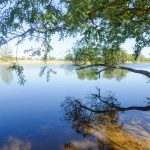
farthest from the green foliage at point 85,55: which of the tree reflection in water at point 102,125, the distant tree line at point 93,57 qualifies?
the tree reflection in water at point 102,125

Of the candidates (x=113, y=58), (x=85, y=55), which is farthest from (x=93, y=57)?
(x=113, y=58)

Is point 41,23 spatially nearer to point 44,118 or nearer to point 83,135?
point 83,135

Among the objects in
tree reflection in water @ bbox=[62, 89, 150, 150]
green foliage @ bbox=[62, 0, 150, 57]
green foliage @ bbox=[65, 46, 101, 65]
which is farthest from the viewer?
green foliage @ bbox=[65, 46, 101, 65]

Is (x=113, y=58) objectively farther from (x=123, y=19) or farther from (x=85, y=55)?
(x=123, y=19)

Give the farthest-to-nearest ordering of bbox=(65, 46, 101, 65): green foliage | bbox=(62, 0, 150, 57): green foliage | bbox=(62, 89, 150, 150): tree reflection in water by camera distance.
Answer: bbox=(65, 46, 101, 65): green foliage < bbox=(62, 89, 150, 150): tree reflection in water < bbox=(62, 0, 150, 57): green foliage

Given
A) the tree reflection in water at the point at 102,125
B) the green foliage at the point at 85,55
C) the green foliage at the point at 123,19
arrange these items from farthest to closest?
the green foliage at the point at 85,55 < the tree reflection in water at the point at 102,125 < the green foliage at the point at 123,19

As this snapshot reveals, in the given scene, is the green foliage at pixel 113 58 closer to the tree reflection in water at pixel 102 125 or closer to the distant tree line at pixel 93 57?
the distant tree line at pixel 93 57

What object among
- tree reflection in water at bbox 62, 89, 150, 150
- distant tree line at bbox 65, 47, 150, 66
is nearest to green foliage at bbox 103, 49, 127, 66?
distant tree line at bbox 65, 47, 150, 66

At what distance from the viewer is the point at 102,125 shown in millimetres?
15523

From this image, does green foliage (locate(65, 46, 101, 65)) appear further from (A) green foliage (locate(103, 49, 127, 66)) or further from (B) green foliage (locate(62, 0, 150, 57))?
(B) green foliage (locate(62, 0, 150, 57))

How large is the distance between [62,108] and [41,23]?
1501 cm

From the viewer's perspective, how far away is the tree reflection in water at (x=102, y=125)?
41.1 ft

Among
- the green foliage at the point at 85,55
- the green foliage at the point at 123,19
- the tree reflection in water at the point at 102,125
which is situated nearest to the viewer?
the green foliage at the point at 123,19

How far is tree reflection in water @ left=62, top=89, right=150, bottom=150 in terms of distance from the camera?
1253 cm
